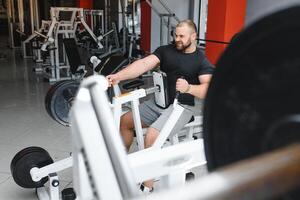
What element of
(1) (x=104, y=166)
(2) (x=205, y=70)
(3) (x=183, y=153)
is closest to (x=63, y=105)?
(2) (x=205, y=70)

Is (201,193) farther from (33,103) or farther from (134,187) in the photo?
(33,103)

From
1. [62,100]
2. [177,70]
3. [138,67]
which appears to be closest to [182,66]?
[177,70]

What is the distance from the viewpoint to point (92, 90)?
2.16ft

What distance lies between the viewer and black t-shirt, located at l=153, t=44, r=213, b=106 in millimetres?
2252

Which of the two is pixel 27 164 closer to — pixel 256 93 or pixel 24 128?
pixel 24 128

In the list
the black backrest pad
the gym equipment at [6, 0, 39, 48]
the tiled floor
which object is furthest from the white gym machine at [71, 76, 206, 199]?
the gym equipment at [6, 0, 39, 48]

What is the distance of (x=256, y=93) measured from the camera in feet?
1.81

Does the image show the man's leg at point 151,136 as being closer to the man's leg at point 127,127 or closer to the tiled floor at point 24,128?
the man's leg at point 127,127

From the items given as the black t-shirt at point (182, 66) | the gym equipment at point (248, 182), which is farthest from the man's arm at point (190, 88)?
the gym equipment at point (248, 182)

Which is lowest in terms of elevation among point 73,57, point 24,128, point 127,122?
point 24,128

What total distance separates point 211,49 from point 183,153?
3.81m

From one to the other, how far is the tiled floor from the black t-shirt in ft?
3.24

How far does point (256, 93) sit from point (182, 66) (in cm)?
172

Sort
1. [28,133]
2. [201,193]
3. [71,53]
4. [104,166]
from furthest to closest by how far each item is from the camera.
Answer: [71,53] < [28,133] < [104,166] < [201,193]
